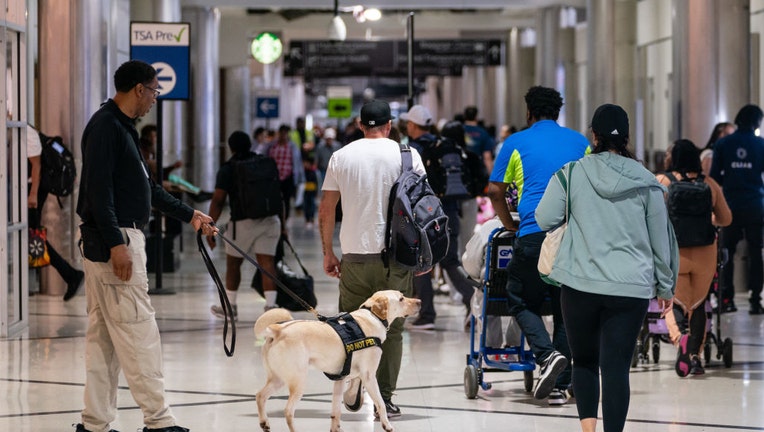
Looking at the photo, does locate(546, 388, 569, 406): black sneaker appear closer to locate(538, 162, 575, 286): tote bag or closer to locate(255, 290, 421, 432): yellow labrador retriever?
locate(255, 290, 421, 432): yellow labrador retriever

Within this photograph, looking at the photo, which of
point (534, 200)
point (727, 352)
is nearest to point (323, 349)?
point (534, 200)

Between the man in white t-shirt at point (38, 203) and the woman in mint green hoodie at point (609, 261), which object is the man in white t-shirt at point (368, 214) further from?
the man in white t-shirt at point (38, 203)

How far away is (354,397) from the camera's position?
702 centimetres

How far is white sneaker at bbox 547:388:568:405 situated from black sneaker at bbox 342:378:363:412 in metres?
1.18

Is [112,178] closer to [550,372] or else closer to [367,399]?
[367,399]

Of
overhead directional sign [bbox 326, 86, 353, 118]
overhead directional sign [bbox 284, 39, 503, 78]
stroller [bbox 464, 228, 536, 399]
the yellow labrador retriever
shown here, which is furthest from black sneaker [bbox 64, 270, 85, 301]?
overhead directional sign [bbox 326, 86, 353, 118]

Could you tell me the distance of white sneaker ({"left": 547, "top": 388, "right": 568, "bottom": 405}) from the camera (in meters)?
7.55

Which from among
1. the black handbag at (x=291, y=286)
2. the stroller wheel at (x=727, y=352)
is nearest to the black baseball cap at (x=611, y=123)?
the stroller wheel at (x=727, y=352)

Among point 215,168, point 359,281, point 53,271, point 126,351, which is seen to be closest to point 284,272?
point 53,271

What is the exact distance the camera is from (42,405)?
745 cm

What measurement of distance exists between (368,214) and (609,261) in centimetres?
159

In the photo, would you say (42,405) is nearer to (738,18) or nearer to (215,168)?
(738,18)

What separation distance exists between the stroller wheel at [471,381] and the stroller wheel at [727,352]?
213 centimetres

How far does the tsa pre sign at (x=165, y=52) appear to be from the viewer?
43.6ft
